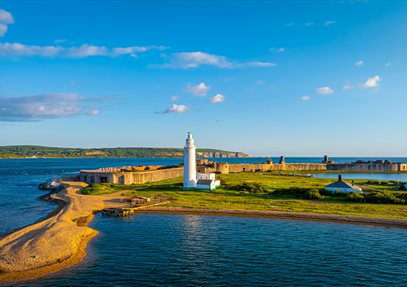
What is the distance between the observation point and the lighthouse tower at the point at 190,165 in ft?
212

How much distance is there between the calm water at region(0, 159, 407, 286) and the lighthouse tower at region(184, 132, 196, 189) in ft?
72.0

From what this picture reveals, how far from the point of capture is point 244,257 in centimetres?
2827

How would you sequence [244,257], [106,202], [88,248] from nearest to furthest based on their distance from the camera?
[244,257], [88,248], [106,202]

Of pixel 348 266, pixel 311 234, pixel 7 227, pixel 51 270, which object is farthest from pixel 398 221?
pixel 7 227

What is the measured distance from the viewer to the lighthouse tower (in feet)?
212

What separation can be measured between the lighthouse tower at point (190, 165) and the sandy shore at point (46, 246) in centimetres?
2262

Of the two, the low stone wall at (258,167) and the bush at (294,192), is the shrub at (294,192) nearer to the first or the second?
the bush at (294,192)

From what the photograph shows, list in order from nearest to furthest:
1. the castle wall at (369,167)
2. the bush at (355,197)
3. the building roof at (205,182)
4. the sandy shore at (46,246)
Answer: the sandy shore at (46,246) < the bush at (355,197) < the building roof at (205,182) < the castle wall at (369,167)

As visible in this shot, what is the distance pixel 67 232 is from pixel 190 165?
105 feet

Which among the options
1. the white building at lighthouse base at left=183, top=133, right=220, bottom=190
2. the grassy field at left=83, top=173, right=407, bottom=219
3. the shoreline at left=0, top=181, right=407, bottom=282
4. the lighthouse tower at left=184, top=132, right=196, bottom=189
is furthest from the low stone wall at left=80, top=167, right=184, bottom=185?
the shoreline at left=0, top=181, right=407, bottom=282

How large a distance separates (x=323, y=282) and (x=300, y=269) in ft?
8.16

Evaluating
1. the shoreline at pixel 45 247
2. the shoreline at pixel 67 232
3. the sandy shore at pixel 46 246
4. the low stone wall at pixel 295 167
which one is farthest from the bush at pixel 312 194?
the low stone wall at pixel 295 167

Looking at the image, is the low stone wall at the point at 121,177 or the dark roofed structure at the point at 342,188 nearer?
the dark roofed structure at the point at 342,188

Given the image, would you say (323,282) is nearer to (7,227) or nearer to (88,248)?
(88,248)
